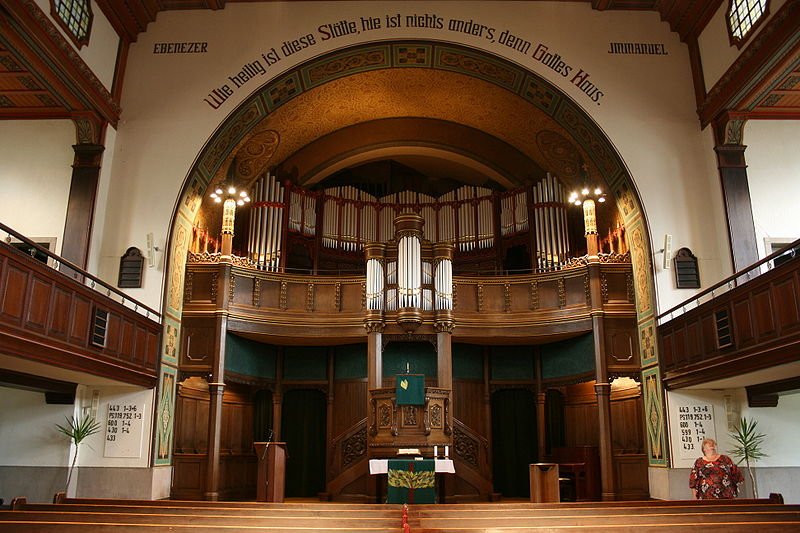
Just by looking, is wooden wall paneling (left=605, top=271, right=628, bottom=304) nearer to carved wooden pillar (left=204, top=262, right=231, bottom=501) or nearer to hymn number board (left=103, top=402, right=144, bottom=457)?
carved wooden pillar (left=204, top=262, right=231, bottom=501)

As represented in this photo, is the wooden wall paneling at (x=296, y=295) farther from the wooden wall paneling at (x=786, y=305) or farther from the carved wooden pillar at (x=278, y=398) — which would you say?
the wooden wall paneling at (x=786, y=305)

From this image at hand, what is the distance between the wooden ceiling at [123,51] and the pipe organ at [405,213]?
4252 mm

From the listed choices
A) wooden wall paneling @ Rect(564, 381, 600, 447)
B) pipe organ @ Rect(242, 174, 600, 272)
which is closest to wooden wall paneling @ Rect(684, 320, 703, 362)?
pipe organ @ Rect(242, 174, 600, 272)

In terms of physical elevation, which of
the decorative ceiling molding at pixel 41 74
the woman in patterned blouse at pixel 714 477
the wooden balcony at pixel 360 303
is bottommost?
the woman in patterned blouse at pixel 714 477

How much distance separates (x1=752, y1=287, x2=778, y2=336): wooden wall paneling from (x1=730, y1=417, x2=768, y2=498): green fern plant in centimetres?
292

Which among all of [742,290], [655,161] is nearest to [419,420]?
[742,290]

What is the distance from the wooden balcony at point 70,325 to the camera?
945 cm

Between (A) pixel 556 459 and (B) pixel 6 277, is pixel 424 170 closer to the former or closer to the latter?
(A) pixel 556 459

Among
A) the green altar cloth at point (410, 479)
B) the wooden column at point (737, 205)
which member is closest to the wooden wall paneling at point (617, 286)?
the wooden column at point (737, 205)

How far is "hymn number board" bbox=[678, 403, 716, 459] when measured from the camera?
13250 mm

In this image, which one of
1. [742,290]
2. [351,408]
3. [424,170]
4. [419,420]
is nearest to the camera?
[742,290]

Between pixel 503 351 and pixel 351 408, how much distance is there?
168 inches

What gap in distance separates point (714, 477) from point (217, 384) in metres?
9.77

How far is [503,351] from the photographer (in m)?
18.3
